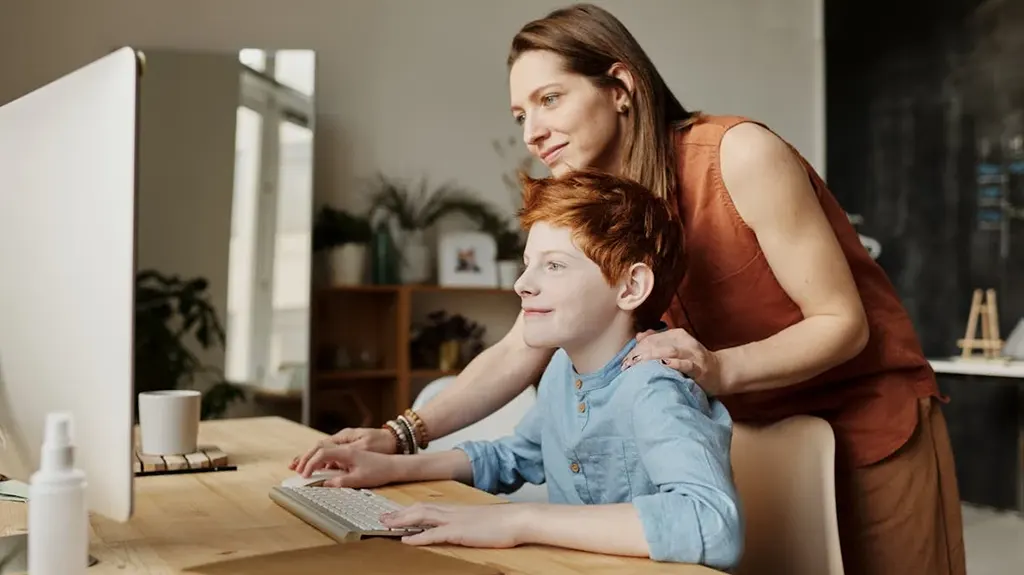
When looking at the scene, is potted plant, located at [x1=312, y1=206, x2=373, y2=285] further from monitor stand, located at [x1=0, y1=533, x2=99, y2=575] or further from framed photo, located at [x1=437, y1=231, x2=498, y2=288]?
monitor stand, located at [x1=0, y1=533, x2=99, y2=575]

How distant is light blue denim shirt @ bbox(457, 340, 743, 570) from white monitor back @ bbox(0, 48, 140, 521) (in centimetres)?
49

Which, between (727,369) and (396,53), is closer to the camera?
(727,369)

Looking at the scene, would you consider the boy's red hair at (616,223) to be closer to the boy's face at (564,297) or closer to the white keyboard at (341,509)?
the boy's face at (564,297)

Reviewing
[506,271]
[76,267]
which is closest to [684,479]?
[76,267]

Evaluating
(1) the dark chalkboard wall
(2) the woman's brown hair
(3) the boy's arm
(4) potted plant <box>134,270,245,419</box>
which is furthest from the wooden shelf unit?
(2) the woman's brown hair

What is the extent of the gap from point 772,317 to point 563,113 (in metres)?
0.41

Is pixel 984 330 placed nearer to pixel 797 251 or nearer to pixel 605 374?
pixel 797 251

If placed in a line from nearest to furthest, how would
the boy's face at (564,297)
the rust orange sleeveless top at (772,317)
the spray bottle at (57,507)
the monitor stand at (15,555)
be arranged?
the spray bottle at (57,507)
the monitor stand at (15,555)
the boy's face at (564,297)
the rust orange sleeveless top at (772,317)

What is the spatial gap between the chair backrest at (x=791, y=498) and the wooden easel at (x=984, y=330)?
142 inches

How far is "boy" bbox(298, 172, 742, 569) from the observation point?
3.24 ft

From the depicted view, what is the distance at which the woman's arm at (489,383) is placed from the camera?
64.7 inches

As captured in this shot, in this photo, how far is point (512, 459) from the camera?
1510mm

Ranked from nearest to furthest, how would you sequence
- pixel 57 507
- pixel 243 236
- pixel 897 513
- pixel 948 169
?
pixel 57 507, pixel 897 513, pixel 243 236, pixel 948 169

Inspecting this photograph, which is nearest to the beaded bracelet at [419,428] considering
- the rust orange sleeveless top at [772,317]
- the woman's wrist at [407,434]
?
the woman's wrist at [407,434]
